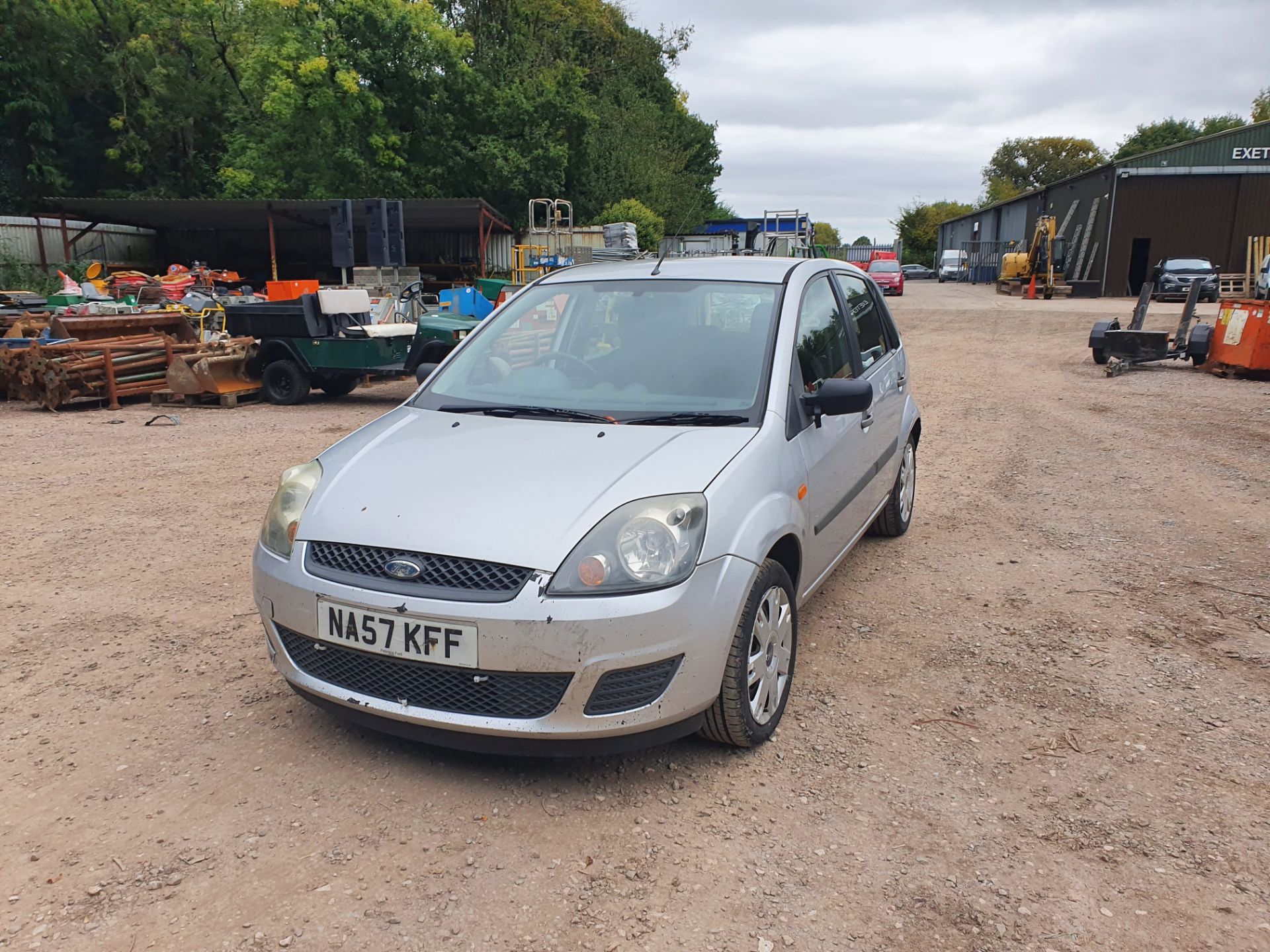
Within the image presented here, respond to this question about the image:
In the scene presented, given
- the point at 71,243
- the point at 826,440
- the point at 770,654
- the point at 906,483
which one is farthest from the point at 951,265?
the point at 770,654

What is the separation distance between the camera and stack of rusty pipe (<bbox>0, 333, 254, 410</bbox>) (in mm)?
11383

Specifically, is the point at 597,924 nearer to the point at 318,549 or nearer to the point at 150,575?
Result: the point at 318,549

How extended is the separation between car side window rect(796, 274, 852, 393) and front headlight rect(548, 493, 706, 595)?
1.14m

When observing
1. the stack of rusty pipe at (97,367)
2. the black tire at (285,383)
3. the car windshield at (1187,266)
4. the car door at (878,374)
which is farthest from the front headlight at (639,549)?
the car windshield at (1187,266)

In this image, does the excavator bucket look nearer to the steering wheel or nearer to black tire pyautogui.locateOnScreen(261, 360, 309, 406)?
black tire pyautogui.locateOnScreen(261, 360, 309, 406)

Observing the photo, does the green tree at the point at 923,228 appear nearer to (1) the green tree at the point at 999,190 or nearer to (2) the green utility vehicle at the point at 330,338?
(1) the green tree at the point at 999,190

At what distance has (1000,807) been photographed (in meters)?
2.88

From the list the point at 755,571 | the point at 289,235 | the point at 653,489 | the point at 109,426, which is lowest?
the point at 109,426

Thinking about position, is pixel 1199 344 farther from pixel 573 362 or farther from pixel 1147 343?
pixel 573 362

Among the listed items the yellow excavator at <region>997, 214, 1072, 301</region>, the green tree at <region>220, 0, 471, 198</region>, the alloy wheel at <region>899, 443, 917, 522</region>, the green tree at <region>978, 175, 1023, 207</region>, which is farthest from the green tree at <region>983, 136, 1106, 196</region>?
the alloy wheel at <region>899, 443, 917, 522</region>

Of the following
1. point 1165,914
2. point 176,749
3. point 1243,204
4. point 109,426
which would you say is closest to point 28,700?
point 176,749

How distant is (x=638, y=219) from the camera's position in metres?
30.7

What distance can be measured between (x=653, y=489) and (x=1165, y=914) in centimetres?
180

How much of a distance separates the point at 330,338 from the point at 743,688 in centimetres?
943
